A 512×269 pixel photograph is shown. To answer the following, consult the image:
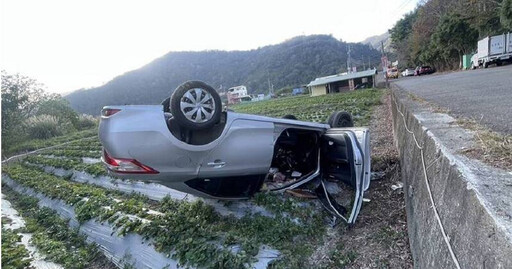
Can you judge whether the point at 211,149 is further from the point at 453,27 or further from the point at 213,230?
the point at 453,27

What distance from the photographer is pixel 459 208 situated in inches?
67.4

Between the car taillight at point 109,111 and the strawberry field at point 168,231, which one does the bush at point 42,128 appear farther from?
the car taillight at point 109,111

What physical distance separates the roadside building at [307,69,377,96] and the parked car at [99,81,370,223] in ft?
122

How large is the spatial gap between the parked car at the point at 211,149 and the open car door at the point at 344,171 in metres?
0.01

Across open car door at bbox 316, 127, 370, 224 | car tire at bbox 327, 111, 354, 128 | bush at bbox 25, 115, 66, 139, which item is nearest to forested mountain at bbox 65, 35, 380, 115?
bush at bbox 25, 115, 66, 139

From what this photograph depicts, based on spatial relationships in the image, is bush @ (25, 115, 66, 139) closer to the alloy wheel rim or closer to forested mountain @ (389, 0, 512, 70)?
the alloy wheel rim

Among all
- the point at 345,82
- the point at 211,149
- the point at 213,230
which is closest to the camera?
the point at 211,149

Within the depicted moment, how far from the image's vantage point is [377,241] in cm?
333

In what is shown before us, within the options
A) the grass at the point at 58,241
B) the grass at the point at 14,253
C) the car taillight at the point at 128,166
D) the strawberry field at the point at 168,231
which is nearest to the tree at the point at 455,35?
the strawberry field at the point at 168,231

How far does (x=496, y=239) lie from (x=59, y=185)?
8.58 metres

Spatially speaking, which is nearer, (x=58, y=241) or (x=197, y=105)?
(x=197, y=105)

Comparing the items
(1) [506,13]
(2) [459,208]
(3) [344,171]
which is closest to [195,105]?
(3) [344,171]

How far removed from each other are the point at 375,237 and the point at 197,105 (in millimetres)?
2372

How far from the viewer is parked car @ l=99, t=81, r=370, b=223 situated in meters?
3.33
